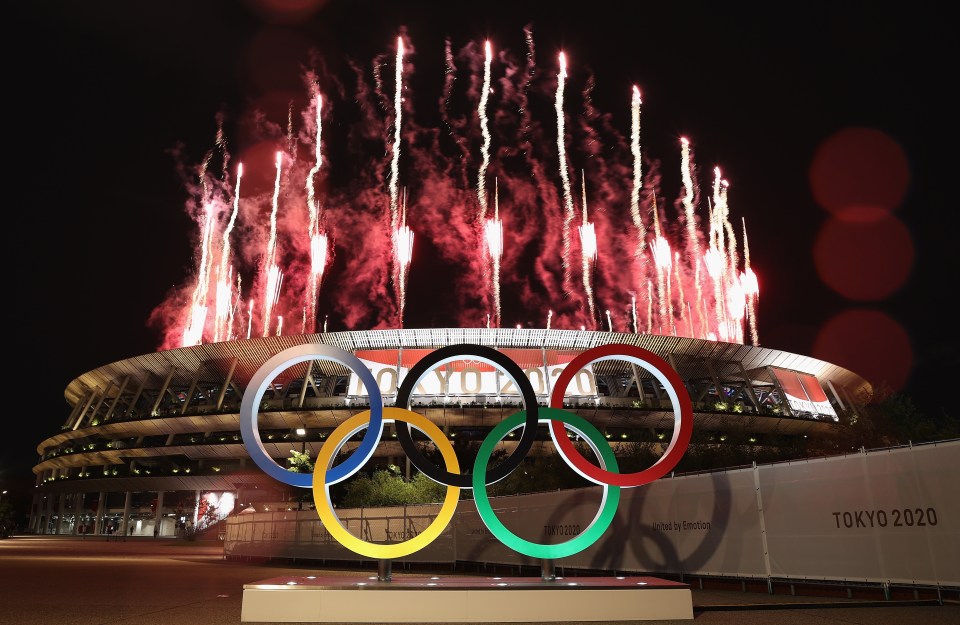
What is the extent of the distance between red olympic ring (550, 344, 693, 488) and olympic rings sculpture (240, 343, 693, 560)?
0.02 metres

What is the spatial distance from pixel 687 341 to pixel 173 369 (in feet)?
169

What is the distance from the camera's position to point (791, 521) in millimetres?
14688

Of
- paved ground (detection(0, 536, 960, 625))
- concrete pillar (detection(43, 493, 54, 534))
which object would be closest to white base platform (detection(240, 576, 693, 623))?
paved ground (detection(0, 536, 960, 625))

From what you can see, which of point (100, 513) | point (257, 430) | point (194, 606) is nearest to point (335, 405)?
point (100, 513)

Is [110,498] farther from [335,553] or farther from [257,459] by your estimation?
[257,459]

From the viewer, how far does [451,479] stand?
13.4m

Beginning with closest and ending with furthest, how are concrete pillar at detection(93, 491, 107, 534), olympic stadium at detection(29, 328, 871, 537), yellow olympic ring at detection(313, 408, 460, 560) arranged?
yellow olympic ring at detection(313, 408, 460, 560) < olympic stadium at detection(29, 328, 871, 537) < concrete pillar at detection(93, 491, 107, 534)

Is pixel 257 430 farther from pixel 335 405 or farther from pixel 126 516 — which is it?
pixel 126 516

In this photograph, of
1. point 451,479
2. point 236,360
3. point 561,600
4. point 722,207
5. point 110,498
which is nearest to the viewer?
point 561,600

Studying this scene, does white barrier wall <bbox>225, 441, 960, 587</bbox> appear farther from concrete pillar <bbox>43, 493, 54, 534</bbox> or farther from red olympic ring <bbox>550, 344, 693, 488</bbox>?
concrete pillar <bbox>43, 493, 54, 534</bbox>

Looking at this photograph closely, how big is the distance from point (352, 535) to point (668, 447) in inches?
259

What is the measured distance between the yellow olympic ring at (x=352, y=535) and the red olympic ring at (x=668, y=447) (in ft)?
7.81

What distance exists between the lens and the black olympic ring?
13.4m

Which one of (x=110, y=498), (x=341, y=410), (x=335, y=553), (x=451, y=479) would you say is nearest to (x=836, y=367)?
(x=341, y=410)
